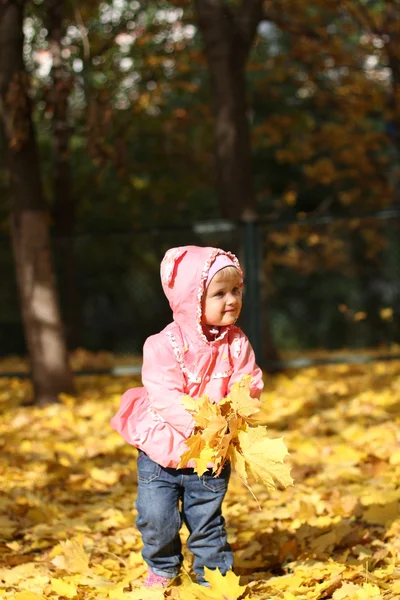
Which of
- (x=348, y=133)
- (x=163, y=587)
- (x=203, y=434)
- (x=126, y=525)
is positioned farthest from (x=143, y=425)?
(x=348, y=133)

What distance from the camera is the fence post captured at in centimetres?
862

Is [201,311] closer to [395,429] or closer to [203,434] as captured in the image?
[203,434]

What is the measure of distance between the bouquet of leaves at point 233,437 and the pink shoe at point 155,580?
0.62 m

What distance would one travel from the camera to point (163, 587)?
3188 mm

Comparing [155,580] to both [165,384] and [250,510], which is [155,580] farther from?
[250,510]

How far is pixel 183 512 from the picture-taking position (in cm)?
321

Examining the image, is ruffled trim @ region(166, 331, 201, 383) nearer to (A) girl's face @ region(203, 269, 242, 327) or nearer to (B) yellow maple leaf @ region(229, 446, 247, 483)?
(A) girl's face @ region(203, 269, 242, 327)

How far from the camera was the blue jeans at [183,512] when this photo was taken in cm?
312

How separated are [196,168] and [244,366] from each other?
12.1 meters

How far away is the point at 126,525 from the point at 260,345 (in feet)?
15.2

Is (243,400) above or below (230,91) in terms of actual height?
below

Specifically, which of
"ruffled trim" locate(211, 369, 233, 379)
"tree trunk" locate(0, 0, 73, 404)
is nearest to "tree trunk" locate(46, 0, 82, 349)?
"tree trunk" locate(0, 0, 73, 404)

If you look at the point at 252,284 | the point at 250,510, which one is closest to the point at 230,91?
the point at 252,284

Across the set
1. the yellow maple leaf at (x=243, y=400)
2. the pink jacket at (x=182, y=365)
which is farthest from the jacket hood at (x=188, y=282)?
the yellow maple leaf at (x=243, y=400)
